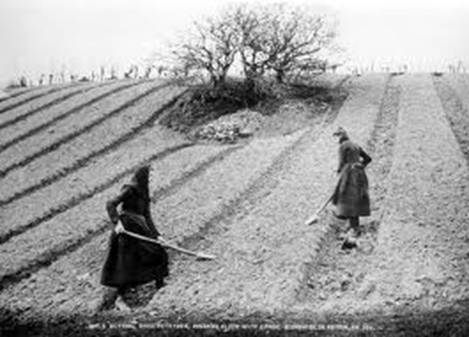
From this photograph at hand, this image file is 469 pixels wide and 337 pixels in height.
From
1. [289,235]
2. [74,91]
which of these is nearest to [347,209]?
[289,235]

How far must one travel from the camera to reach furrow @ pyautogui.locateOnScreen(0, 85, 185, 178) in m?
20.0

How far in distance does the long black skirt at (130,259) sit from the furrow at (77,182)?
5.79m

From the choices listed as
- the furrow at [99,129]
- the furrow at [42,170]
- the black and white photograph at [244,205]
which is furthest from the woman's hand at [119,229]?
the furrow at [99,129]

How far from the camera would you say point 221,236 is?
12125mm

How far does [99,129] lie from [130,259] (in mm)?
13994

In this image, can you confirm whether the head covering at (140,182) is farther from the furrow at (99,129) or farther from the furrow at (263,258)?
the furrow at (99,129)

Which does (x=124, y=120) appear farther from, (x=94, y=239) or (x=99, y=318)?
(x=99, y=318)

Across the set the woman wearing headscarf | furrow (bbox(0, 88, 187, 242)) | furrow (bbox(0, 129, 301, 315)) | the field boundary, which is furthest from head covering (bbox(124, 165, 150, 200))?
furrow (bbox(0, 88, 187, 242))

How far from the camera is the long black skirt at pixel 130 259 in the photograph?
946 cm

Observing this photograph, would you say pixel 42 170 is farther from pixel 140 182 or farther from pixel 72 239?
pixel 140 182

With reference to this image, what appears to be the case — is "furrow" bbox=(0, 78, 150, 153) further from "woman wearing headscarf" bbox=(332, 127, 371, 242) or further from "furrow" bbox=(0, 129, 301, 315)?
"woman wearing headscarf" bbox=(332, 127, 371, 242)

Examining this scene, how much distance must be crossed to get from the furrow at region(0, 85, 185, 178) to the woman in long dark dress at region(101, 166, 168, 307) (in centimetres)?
1045

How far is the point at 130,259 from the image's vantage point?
9477 mm

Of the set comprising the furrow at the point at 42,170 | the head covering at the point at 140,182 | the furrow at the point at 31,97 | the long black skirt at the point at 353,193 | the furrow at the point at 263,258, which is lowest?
the furrow at the point at 42,170
